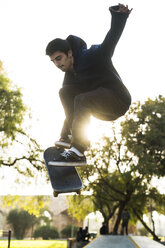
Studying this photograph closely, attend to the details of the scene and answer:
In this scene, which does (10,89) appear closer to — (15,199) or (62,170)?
(15,199)

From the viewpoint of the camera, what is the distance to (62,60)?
2623 mm

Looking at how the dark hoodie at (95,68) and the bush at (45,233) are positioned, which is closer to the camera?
the dark hoodie at (95,68)

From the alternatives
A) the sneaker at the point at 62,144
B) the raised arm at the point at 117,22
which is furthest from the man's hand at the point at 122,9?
the sneaker at the point at 62,144

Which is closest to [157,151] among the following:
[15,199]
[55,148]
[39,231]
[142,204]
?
[142,204]

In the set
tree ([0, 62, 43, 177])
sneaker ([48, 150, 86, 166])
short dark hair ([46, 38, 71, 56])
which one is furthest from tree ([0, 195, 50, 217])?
short dark hair ([46, 38, 71, 56])

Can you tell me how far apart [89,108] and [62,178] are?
0.79m

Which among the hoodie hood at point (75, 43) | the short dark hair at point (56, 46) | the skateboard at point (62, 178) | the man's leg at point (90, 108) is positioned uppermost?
the hoodie hood at point (75, 43)

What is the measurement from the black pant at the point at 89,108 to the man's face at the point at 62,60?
0.29m

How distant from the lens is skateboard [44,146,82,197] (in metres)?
2.82

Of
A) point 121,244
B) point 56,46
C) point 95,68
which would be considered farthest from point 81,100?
point 121,244

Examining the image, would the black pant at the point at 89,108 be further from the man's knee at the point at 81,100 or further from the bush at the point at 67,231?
the bush at the point at 67,231

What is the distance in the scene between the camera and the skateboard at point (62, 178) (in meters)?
2.82

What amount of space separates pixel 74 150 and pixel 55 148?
0.61 m

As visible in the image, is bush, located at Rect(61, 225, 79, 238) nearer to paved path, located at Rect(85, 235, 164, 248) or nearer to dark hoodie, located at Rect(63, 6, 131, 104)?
paved path, located at Rect(85, 235, 164, 248)
